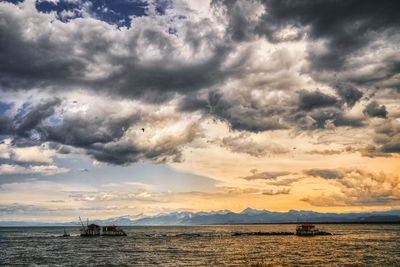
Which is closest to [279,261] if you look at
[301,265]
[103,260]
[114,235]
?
[301,265]

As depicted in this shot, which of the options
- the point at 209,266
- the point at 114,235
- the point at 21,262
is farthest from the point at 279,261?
the point at 114,235

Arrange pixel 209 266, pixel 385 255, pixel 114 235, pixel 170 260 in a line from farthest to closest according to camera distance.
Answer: pixel 114 235
pixel 385 255
pixel 170 260
pixel 209 266

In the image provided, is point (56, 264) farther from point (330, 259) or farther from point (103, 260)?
point (330, 259)

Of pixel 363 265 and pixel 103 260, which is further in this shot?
pixel 103 260

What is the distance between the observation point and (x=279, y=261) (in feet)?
185

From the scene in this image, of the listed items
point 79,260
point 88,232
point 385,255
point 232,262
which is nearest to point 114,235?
point 88,232

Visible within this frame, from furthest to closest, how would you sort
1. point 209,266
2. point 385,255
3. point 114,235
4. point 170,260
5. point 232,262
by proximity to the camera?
point 114,235, point 385,255, point 170,260, point 232,262, point 209,266

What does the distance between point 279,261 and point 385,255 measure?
24.7 meters

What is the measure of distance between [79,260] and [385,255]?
59.8m

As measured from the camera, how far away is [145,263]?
2274 inches

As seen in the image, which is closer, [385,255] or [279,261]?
[279,261]

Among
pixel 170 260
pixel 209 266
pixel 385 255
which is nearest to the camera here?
pixel 209 266

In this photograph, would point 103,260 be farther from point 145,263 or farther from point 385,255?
point 385,255

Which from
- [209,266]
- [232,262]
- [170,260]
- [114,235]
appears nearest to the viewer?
[209,266]
